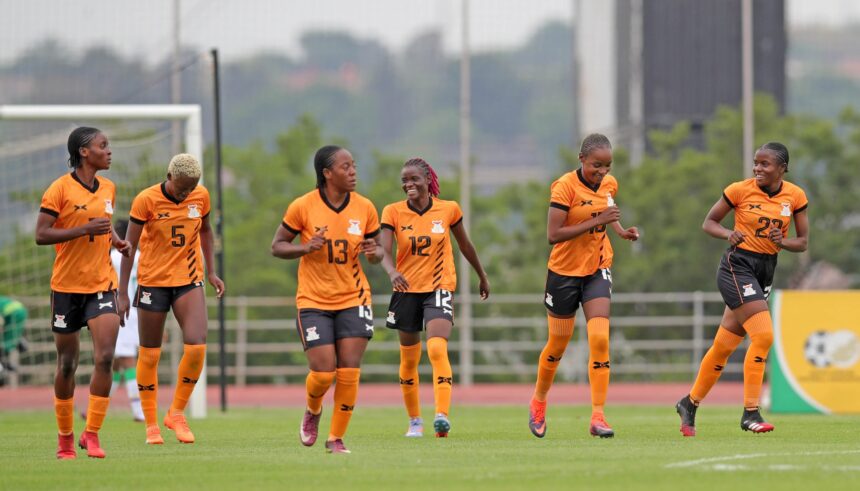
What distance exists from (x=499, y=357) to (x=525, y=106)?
18828mm

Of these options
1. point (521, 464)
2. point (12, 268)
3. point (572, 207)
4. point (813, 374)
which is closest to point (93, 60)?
point (12, 268)

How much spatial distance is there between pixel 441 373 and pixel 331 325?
226 cm

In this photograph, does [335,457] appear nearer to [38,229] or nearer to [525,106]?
[38,229]

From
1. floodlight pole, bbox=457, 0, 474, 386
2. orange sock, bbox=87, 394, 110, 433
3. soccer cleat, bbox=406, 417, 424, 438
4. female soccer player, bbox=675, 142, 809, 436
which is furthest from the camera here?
floodlight pole, bbox=457, 0, 474, 386

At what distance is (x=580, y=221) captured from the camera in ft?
42.3

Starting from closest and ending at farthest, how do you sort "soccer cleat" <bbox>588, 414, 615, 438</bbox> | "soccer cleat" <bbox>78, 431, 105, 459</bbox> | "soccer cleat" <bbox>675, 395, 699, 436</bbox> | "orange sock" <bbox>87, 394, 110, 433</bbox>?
"soccer cleat" <bbox>78, 431, 105, 459</bbox>
"orange sock" <bbox>87, 394, 110, 433</bbox>
"soccer cleat" <bbox>588, 414, 615, 438</bbox>
"soccer cleat" <bbox>675, 395, 699, 436</bbox>

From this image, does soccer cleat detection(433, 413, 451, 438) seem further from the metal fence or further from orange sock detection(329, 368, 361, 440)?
the metal fence

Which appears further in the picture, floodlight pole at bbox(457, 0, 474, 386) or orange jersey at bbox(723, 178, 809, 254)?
floodlight pole at bbox(457, 0, 474, 386)

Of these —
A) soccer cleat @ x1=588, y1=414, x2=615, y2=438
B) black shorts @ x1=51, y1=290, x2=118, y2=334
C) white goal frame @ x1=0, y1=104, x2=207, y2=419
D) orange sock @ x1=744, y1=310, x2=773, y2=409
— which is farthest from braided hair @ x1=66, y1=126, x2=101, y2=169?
white goal frame @ x1=0, y1=104, x2=207, y2=419

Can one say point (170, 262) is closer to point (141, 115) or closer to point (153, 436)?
point (153, 436)

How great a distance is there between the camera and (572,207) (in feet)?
42.2

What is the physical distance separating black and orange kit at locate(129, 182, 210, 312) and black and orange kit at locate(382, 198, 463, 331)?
1.61m

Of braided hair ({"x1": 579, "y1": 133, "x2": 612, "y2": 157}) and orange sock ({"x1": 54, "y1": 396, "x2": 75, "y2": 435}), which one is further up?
braided hair ({"x1": 579, "y1": 133, "x2": 612, "y2": 157})

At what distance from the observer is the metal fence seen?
29078 millimetres
